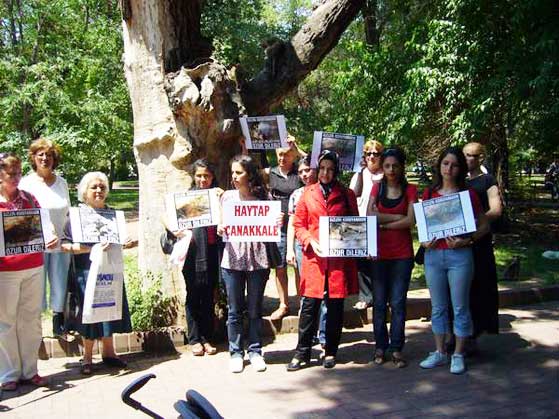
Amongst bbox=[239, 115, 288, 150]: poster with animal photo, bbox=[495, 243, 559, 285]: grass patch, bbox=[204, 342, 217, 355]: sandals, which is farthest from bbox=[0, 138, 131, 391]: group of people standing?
bbox=[495, 243, 559, 285]: grass patch

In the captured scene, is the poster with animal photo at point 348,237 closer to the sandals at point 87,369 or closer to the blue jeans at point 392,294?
the blue jeans at point 392,294

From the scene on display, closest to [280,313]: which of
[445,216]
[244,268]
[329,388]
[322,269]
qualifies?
[244,268]

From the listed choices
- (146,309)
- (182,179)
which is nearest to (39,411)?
(146,309)

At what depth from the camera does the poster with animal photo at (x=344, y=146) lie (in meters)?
6.56

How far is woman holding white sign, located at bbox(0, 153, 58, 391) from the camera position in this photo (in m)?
4.86

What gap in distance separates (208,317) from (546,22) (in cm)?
653

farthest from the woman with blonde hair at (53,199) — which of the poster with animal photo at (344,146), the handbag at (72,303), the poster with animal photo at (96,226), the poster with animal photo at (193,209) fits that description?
the poster with animal photo at (344,146)

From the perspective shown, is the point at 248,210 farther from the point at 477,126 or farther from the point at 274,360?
the point at 477,126

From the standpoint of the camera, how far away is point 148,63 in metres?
6.50

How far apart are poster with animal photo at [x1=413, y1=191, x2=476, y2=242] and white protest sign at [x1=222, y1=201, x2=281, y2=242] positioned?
1.27m

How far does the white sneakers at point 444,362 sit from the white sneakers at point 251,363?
4.70 ft

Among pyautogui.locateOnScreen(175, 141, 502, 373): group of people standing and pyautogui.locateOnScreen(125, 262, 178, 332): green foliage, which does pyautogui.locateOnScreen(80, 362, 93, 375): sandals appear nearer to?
pyautogui.locateOnScreen(125, 262, 178, 332): green foliage

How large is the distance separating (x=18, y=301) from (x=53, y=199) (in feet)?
3.86

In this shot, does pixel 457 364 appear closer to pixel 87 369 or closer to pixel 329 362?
pixel 329 362
